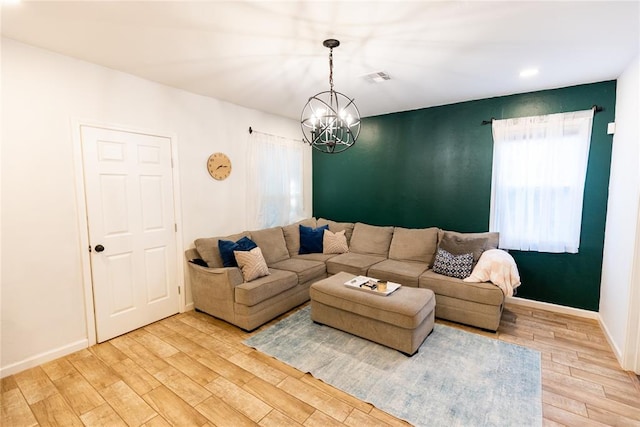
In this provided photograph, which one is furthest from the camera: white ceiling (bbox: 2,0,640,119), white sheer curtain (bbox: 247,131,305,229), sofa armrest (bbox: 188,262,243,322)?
white sheer curtain (bbox: 247,131,305,229)

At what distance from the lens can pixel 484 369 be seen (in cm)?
239

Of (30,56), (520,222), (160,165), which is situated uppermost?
(30,56)

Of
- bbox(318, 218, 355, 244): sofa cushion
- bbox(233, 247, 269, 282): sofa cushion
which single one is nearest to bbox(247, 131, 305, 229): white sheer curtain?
bbox(318, 218, 355, 244): sofa cushion

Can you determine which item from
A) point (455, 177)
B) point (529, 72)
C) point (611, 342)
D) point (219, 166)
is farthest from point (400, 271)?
point (219, 166)

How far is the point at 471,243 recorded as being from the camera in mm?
3459

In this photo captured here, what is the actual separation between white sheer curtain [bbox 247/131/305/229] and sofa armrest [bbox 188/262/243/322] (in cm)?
112

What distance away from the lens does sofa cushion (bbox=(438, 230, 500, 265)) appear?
3418 mm

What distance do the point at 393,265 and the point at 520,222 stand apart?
63.5 inches

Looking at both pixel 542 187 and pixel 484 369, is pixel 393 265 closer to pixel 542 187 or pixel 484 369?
pixel 484 369

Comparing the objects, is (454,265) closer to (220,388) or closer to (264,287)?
(264,287)

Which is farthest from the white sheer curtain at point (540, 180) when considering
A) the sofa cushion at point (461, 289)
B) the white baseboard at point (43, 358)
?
the white baseboard at point (43, 358)

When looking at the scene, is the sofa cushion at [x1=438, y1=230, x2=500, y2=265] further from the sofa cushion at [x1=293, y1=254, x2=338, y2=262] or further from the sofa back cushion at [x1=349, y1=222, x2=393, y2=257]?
the sofa cushion at [x1=293, y1=254, x2=338, y2=262]

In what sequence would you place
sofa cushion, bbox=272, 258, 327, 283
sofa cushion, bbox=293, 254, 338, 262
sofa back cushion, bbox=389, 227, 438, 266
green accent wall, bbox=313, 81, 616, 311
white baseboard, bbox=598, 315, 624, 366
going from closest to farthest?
white baseboard, bbox=598, 315, 624, 366 → green accent wall, bbox=313, 81, 616, 311 → sofa cushion, bbox=272, 258, 327, 283 → sofa back cushion, bbox=389, 227, 438, 266 → sofa cushion, bbox=293, 254, 338, 262

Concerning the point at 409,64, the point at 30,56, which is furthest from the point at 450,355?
the point at 30,56
